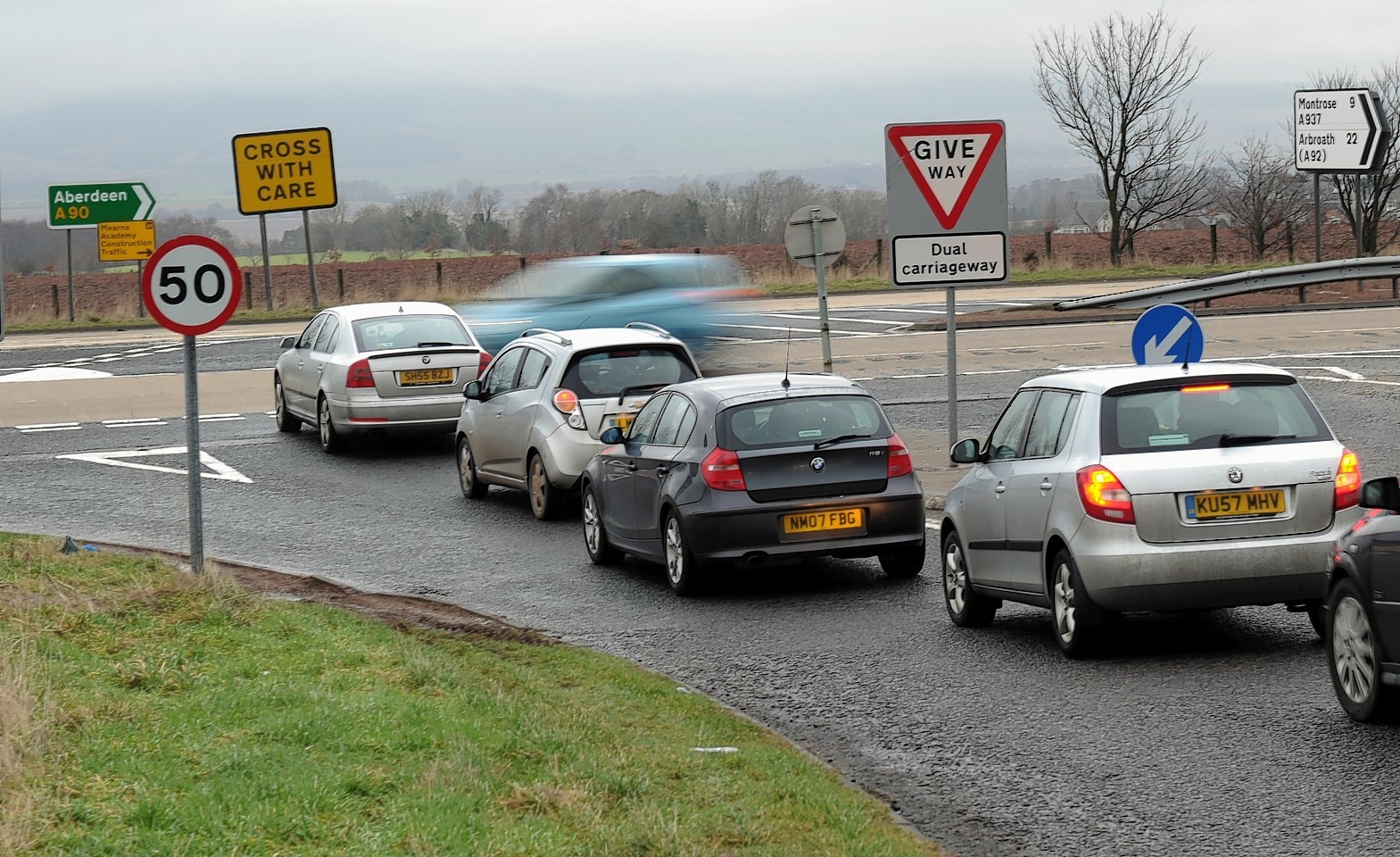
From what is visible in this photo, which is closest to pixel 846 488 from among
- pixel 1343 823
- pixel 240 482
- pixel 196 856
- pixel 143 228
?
pixel 1343 823

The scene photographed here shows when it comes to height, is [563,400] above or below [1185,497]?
above

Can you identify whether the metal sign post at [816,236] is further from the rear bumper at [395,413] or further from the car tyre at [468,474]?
the rear bumper at [395,413]

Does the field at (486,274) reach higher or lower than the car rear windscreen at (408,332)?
higher

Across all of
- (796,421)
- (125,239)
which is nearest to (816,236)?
(796,421)

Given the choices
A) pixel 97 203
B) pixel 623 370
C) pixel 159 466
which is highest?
pixel 97 203

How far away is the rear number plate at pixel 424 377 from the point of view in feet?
68.1

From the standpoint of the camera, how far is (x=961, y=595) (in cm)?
1098

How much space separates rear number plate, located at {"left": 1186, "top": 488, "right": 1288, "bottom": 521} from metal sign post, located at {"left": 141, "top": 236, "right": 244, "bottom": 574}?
20.3 feet

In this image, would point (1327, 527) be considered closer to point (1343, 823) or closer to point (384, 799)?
point (1343, 823)

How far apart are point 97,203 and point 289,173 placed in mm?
8851

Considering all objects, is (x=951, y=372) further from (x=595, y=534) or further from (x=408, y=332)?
(x=408, y=332)

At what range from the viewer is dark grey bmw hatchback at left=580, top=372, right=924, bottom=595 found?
39.8 feet

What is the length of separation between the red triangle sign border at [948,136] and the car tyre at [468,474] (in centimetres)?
485

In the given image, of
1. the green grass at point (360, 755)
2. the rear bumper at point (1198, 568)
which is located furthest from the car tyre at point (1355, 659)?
the green grass at point (360, 755)
